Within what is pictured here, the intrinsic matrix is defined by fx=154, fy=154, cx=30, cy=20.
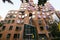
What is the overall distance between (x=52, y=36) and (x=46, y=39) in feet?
6.53

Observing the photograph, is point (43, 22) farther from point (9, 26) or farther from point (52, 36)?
point (9, 26)

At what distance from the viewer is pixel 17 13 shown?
46.8 metres

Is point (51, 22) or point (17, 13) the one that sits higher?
point (17, 13)

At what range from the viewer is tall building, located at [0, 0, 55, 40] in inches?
1682

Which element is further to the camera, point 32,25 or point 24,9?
point 24,9

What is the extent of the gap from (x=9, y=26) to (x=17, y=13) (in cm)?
483

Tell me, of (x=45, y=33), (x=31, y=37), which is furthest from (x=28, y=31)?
(x=45, y=33)

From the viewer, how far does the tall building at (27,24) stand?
42.7 meters

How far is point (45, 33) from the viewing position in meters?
43.2

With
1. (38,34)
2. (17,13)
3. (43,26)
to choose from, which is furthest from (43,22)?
(17,13)

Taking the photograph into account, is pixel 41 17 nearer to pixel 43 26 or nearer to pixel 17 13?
pixel 43 26

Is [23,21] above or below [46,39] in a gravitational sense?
above

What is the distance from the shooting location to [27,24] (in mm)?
43594

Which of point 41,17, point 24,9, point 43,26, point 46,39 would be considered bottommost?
point 46,39
